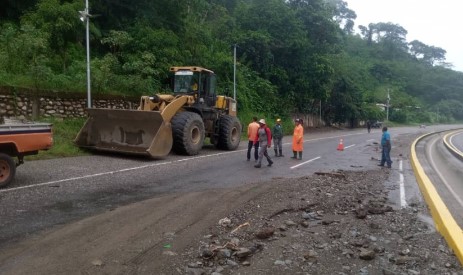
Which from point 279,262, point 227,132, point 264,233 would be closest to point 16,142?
point 264,233

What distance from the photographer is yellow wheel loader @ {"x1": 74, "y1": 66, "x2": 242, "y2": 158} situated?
13.8 meters

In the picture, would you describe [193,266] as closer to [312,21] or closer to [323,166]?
[323,166]

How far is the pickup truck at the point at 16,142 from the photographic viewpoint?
883cm

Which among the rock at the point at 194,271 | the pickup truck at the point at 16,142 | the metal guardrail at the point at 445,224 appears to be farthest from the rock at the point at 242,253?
the pickup truck at the point at 16,142

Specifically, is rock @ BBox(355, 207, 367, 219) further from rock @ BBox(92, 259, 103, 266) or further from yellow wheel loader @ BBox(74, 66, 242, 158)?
yellow wheel loader @ BBox(74, 66, 242, 158)

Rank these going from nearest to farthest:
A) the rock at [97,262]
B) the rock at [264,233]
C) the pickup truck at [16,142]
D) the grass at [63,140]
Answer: the rock at [97,262] < the rock at [264,233] < the pickup truck at [16,142] < the grass at [63,140]

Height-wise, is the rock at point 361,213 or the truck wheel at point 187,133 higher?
the truck wheel at point 187,133

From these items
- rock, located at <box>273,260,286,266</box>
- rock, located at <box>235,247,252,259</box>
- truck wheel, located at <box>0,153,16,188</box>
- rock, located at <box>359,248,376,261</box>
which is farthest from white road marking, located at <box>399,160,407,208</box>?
truck wheel, located at <box>0,153,16,188</box>

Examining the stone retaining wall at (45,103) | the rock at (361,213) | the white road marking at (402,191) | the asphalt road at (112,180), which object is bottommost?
the white road marking at (402,191)

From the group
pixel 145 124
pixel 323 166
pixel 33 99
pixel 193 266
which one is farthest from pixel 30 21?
pixel 193 266

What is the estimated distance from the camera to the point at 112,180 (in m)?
10.0

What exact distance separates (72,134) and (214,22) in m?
24.2

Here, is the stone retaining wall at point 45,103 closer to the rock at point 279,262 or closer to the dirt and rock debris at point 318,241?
the dirt and rock debris at point 318,241

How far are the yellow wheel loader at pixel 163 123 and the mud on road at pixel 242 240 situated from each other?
18.1 ft
